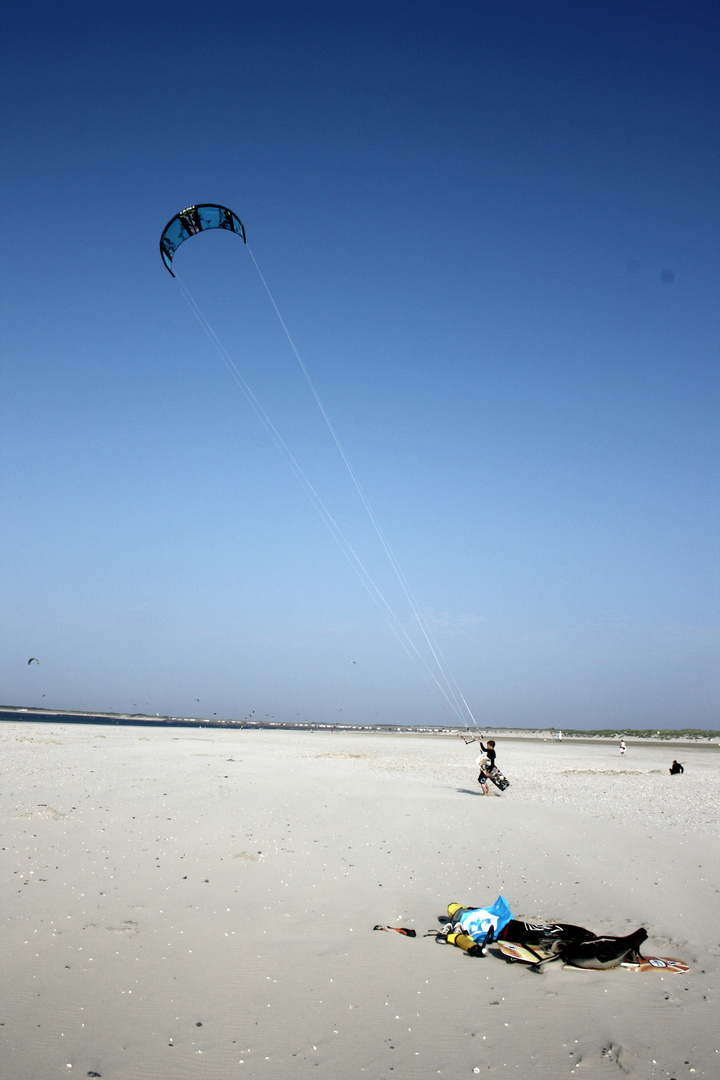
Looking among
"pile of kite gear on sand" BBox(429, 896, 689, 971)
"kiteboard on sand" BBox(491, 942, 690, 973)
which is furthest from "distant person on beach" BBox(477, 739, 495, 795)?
"kiteboard on sand" BBox(491, 942, 690, 973)

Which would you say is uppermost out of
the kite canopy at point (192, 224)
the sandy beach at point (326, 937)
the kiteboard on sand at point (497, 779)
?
the kite canopy at point (192, 224)

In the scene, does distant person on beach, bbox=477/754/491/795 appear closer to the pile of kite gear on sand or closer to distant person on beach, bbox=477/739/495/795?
distant person on beach, bbox=477/739/495/795

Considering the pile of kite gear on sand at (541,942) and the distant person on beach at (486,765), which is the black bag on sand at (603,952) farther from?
the distant person on beach at (486,765)

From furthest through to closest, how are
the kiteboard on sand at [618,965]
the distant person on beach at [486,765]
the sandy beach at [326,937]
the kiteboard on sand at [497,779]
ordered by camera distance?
the distant person on beach at [486,765], the kiteboard on sand at [497,779], the kiteboard on sand at [618,965], the sandy beach at [326,937]

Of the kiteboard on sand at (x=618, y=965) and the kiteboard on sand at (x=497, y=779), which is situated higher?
the kiteboard on sand at (x=497, y=779)

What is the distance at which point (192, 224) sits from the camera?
16.0m

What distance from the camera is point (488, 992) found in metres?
4.75

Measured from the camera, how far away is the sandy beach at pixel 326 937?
12.9 ft

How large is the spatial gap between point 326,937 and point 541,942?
2.08 metres

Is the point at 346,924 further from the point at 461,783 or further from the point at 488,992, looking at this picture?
the point at 461,783

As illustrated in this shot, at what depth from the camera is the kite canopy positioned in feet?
51.0

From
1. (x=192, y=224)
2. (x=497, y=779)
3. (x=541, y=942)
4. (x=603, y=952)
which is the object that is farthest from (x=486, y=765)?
(x=192, y=224)

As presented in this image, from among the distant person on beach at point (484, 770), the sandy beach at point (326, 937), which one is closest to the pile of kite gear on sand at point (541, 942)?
the sandy beach at point (326, 937)

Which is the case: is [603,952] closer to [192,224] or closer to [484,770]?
[484,770]
